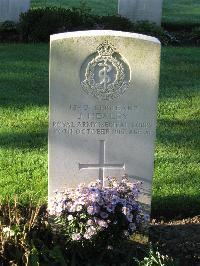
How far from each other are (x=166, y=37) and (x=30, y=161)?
6.77m

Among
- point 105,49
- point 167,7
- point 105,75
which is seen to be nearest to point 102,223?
point 105,75

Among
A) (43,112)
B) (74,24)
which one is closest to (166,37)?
(74,24)

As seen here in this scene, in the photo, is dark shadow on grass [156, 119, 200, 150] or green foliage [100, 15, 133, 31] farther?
green foliage [100, 15, 133, 31]

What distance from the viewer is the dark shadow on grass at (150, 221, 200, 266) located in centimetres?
473

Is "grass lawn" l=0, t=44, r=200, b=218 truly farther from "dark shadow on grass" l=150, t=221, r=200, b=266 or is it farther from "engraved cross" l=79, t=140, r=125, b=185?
"engraved cross" l=79, t=140, r=125, b=185

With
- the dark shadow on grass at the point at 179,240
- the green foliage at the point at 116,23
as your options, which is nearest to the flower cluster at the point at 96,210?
the dark shadow on grass at the point at 179,240

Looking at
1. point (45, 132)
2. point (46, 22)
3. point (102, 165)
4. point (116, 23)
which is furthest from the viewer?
point (116, 23)

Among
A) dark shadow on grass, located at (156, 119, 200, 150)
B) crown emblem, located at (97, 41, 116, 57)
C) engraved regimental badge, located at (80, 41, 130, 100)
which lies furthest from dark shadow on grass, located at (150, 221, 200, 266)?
dark shadow on grass, located at (156, 119, 200, 150)

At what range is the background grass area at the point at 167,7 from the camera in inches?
636

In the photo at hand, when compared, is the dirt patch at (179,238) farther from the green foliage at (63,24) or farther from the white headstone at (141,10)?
the white headstone at (141,10)

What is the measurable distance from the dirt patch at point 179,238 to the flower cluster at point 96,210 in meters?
0.46

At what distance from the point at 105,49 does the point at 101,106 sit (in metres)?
0.41

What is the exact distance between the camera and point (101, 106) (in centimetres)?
452

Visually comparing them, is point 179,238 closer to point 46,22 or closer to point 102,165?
point 102,165
